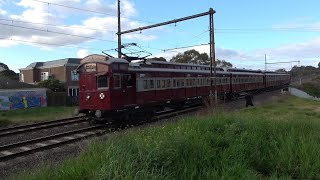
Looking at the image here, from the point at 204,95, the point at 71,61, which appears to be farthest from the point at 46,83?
the point at 204,95

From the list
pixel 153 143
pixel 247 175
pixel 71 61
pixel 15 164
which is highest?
pixel 71 61

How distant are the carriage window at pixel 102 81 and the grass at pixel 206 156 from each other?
27.8ft

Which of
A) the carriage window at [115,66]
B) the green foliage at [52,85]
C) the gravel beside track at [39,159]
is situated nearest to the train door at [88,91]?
the carriage window at [115,66]

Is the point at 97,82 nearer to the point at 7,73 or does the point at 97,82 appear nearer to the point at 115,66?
the point at 115,66

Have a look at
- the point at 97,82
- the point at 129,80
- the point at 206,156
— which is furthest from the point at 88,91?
the point at 206,156

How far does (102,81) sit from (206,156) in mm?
11548

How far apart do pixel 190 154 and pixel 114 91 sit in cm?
1123

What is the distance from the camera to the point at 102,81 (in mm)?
17828

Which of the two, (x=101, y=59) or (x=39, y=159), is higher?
(x=101, y=59)

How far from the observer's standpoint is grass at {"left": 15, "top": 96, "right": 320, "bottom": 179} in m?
5.88

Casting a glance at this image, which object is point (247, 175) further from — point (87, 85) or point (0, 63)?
point (0, 63)

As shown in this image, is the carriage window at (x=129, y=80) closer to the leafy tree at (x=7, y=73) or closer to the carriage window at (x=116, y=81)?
the carriage window at (x=116, y=81)

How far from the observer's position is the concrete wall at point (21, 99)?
40.9m

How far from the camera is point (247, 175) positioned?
6223mm
